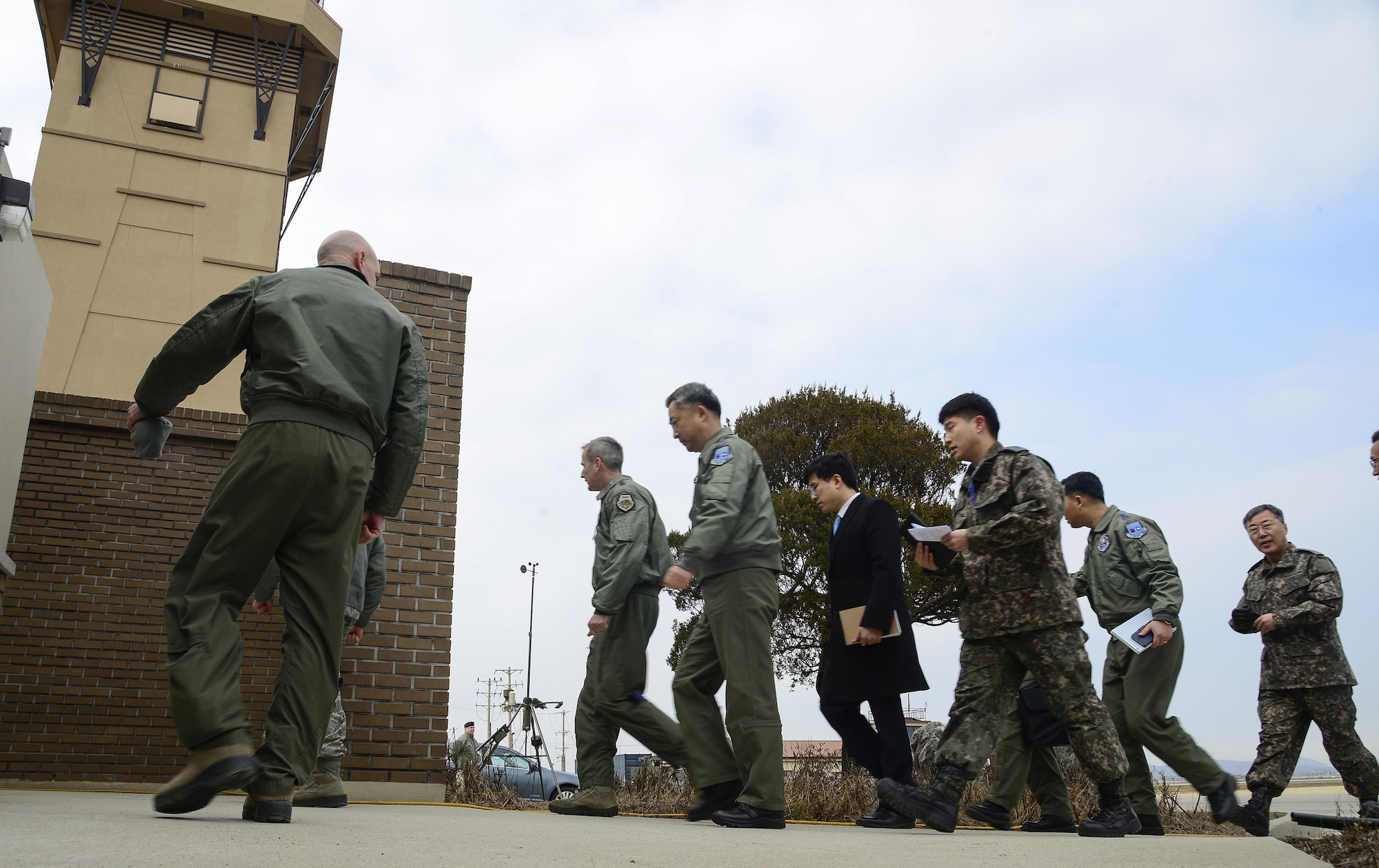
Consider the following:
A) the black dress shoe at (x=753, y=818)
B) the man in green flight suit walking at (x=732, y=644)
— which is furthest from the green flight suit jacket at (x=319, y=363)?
the black dress shoe at (x=753, y=818)

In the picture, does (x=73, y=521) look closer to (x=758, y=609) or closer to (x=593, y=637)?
(x=593, y=637)

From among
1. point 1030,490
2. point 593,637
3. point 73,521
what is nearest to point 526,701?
point 73,521

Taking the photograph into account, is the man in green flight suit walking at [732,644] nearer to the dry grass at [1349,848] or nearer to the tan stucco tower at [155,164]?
the dry grass at [1349,848]

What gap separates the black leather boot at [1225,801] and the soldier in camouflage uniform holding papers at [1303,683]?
240 mm

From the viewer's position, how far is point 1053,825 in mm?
4625

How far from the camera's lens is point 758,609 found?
396 centimetres

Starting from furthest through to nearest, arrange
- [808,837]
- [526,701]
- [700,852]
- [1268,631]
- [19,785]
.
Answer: [526,701] < [19,785] < [1268,631] < [808,837] < [700,852]

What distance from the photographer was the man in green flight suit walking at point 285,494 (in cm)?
247

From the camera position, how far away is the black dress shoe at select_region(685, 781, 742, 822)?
4.16m

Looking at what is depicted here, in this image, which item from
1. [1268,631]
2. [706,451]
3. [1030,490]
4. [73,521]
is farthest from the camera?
[73,521]

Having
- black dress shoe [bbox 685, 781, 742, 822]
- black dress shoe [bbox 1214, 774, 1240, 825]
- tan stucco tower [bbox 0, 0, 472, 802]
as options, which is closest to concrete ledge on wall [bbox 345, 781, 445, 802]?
tan stucco tower [bbox 0, 0, 472, 802]

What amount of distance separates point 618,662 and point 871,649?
1.19 m

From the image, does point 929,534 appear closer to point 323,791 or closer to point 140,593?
point 323,791

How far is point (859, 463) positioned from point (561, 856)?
18.1 metres
